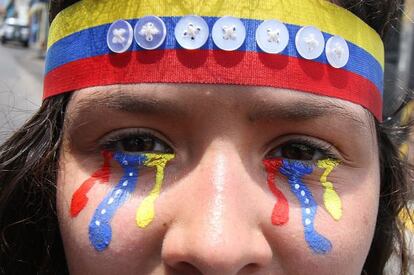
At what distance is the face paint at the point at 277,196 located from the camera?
37.3 inches

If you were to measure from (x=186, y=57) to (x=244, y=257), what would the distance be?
0.42 meters

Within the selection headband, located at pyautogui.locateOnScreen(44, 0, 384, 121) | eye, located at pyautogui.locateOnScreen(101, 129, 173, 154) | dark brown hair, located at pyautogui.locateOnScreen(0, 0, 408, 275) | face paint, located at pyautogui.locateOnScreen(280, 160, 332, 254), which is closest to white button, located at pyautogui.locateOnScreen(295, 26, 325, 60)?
headband, located at pyautogui.locateOnScreen(44, 0, 384, 121)

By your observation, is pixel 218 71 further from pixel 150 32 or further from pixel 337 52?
pixel 337 52

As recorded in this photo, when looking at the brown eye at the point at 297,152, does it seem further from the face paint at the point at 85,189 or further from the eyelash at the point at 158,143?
the face paint at the point at 85,189

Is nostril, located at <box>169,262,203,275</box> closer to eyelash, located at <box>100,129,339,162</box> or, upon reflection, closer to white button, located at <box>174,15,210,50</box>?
eyelash, located at <box>100,129,339,162</box>

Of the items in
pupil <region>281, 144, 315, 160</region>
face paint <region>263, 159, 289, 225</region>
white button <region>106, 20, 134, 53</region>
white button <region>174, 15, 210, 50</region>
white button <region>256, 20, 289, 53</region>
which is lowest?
face paint <region>263, 159, 289, 225</region>

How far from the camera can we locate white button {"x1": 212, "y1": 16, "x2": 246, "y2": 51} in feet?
3.21

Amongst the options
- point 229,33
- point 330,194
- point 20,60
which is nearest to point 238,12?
point 229,33

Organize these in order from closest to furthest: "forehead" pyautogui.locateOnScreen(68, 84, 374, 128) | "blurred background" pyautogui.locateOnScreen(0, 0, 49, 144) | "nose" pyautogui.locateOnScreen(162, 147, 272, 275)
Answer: "nose" pyautogui.locateOnScreen(162, 147, 272, 275) < "forehead" pyautogui.locateOnScreen(68, 84, 374, 128) < "blurred background" pyautogui.locateOnScreen(0, 0, 49, 144)

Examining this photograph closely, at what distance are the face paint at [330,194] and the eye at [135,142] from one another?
340mm

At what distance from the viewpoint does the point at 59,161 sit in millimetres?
1143

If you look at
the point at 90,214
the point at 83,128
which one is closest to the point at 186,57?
the point at 83,128

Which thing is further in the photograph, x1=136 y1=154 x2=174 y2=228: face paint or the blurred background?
the blurred background

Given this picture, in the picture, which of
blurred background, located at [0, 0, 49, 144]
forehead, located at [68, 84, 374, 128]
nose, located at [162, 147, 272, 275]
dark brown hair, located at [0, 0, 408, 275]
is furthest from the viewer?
blurred background, located at [0, 0, 49, 144]
